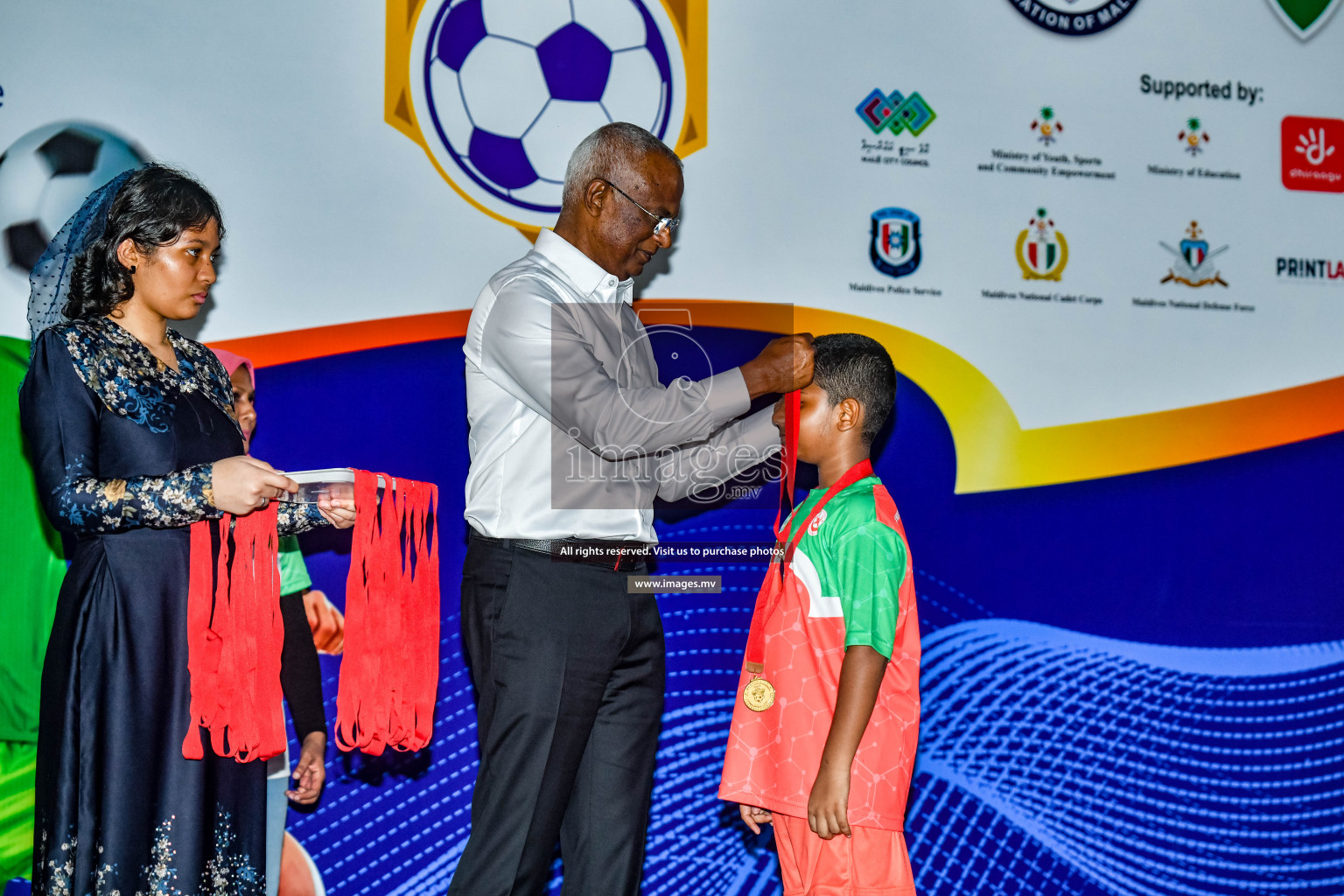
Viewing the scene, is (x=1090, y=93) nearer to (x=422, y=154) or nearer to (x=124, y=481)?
(x=422, y=154)

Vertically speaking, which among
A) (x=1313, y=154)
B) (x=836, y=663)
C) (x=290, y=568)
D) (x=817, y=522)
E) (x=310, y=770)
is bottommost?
(x=310, y=770)

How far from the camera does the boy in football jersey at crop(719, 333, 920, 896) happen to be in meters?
2.01

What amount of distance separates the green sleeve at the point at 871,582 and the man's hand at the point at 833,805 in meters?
0.25

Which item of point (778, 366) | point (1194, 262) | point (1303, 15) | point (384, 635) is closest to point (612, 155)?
point (778, 366)

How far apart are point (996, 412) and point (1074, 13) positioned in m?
1.31

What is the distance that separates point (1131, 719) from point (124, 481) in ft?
9.28

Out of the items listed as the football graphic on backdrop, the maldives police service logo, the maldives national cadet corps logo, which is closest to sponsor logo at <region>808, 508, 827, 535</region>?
the maldives national cadet corps logo

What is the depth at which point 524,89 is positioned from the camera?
3021 mm

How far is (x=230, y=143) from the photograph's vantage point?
293cm

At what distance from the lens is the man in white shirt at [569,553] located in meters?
1.93

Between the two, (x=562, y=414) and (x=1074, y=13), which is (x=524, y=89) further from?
(x=1074, y=13)

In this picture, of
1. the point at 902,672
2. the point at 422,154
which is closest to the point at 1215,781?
the point at 902,672

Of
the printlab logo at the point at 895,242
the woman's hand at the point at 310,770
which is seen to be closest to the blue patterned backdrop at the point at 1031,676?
the woman's hand at the point at 310,770

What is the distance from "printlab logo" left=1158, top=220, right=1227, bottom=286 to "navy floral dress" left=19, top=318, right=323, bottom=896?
2.92m
